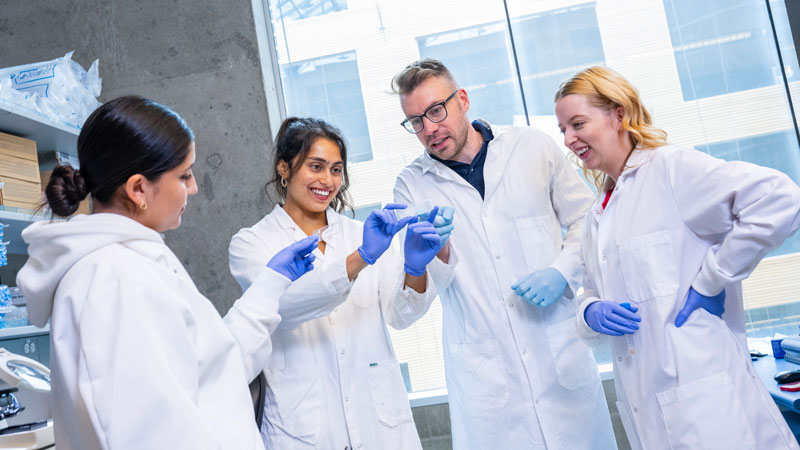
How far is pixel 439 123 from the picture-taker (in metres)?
1.88

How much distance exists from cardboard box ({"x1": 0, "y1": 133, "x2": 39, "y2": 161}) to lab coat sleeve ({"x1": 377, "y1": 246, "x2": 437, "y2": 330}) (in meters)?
1.44

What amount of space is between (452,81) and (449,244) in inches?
21.6

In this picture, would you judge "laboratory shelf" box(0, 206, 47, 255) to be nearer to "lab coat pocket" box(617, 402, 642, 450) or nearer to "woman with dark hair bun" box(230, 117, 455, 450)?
"woman with dark hair bun" box(230, 117, 455, 450)

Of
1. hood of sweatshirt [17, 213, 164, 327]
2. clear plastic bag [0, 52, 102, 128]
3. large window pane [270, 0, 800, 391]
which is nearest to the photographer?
hood of sweatshirt [17, 213, 164, 327]

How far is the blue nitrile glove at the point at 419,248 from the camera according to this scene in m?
1.62

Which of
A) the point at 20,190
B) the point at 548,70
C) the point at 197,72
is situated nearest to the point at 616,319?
the point at 548,70

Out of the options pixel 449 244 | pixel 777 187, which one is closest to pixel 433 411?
pixel 449 244

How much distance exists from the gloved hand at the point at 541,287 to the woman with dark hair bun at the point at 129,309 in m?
0.88

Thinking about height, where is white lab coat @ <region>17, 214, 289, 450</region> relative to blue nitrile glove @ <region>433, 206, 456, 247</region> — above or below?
below

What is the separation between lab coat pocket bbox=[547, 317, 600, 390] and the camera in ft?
5.61

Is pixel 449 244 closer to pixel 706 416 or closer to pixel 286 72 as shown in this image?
pixel 706 416

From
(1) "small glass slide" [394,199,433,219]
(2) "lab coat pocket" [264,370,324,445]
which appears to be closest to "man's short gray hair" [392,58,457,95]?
(1) "small glass slide" [394,199,433,219]

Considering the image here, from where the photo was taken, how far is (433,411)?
2625 mm

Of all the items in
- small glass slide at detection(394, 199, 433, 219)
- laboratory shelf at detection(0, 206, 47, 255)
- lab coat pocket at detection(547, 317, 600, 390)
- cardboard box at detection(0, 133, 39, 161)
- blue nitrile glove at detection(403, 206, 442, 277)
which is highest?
cardboard box at detection(0, 133, 39, 161)
